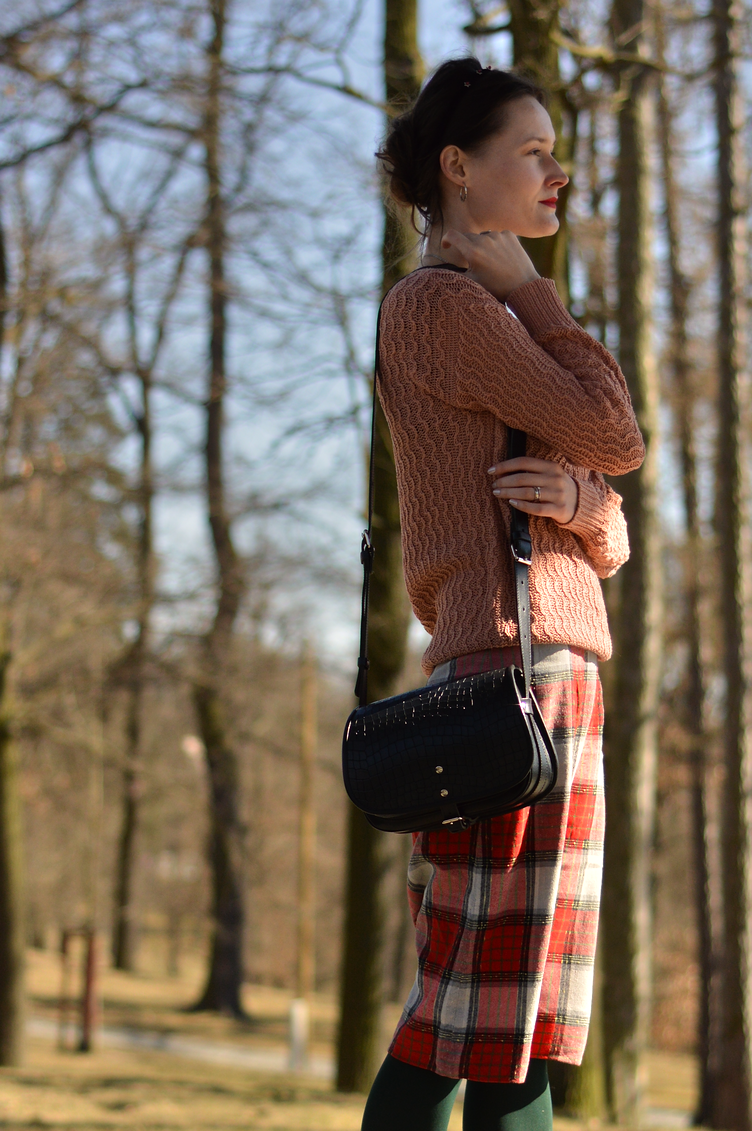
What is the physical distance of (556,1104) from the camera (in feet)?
16.5

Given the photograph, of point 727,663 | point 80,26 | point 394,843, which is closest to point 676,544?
point 727,663

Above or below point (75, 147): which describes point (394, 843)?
below

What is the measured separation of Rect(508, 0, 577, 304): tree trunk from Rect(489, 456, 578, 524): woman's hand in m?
2.93

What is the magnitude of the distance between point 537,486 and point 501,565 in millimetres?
122

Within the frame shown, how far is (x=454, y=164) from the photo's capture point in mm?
1787

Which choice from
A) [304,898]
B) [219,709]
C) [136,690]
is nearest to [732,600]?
[136,690]

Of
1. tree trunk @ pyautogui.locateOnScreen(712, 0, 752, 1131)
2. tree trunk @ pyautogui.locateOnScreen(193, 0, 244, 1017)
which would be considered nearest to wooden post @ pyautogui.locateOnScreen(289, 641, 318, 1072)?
tree trunk @ pyautogui.locateOnScreen(193, 0, 244, 1017)

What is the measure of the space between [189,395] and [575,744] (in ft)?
31.6

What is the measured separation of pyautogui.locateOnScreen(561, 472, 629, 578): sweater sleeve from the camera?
162 centimetres

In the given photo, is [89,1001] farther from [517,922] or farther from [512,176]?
[512,176]

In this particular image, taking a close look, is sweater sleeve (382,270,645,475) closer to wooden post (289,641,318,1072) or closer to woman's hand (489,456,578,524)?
woman's hand (489,456,578,524)

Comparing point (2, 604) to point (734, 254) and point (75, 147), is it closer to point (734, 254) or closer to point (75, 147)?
point (75, 147)

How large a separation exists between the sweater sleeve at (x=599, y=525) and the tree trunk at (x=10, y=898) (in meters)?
7.96

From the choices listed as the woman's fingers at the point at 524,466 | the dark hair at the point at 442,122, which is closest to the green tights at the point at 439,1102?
the woman's fingers at the point at 524,466
